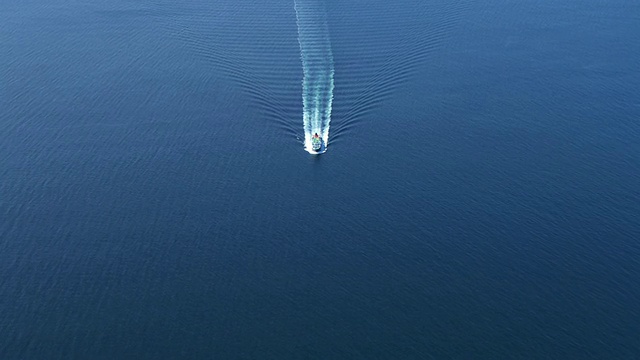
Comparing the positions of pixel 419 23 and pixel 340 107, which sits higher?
pixel 419 23

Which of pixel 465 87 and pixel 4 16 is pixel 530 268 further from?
pixel 4 16

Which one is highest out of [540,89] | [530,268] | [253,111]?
[540,89]

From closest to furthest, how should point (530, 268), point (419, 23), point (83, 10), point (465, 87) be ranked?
point (530, 268) → point (465, 87) → point (419, 23) → point (83, 10)

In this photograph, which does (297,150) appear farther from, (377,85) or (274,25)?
(274,25)

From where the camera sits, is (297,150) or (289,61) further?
(289,61)

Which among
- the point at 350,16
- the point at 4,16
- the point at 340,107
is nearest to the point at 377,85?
the point at 340,107

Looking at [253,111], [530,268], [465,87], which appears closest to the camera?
[530,268]

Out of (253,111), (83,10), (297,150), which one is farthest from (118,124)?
(83,10)
